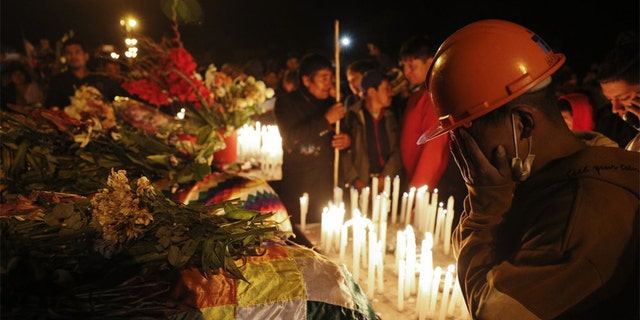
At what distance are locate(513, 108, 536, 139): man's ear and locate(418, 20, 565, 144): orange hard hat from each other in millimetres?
67

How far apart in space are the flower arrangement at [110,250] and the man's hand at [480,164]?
2.50 ft

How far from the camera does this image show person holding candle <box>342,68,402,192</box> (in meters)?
4.62

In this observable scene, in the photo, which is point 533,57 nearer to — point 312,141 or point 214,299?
point 214,299

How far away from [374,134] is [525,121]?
3.39 m

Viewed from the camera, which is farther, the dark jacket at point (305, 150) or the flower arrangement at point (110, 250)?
the dark jacket at point (305, 150)

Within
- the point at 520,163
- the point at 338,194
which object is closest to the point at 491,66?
the point at 520,163

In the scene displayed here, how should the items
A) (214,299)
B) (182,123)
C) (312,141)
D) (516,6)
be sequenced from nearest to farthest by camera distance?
(214,299) → (182,123) → (312,141) → (516,6)

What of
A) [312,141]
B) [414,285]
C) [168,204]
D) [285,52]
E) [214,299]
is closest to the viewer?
[214,299]

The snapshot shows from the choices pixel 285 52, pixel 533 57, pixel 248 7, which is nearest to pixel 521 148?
pixel 533 57

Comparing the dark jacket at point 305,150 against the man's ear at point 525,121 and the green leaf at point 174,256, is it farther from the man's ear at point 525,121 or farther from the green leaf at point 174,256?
the man's ear at point 525,121

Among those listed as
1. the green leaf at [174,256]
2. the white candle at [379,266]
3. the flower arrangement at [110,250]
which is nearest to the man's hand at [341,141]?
the white candle at [379,266]

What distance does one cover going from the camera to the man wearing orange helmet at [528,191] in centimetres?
116

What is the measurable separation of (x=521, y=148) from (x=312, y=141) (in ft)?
11.5

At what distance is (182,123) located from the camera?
387 centimetres
